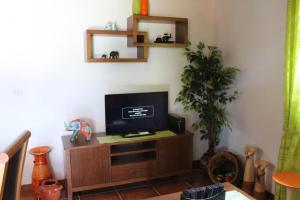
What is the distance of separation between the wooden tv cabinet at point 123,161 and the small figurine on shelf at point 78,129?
0.24ft

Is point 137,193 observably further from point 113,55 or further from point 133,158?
point 113,55

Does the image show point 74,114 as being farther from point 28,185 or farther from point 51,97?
point 28,185

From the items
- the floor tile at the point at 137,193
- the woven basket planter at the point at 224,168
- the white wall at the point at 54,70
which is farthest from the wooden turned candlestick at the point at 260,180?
the white wall at the point at 54,70

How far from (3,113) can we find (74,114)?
2.33 feet

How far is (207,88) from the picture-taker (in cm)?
320

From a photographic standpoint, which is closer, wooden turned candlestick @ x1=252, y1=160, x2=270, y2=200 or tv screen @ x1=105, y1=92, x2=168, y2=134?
wooden turned candlestick @ x1=252, y1=160, x2=270, y2=200

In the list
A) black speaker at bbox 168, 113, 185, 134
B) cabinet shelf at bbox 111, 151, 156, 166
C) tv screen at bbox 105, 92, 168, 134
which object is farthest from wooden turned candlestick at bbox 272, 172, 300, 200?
tv screen at bbox 105, 92, 168, 134

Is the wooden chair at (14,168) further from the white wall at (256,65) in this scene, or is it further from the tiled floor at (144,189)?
the white wall at (256,65)

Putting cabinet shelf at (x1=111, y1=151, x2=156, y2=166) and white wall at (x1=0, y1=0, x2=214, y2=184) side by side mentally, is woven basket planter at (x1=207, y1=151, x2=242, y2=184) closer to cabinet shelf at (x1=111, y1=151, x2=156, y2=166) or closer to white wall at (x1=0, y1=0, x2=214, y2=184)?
cabinet shelf at (x1=111, y1=151, x2=156, y2=166)

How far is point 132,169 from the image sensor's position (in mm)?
3045

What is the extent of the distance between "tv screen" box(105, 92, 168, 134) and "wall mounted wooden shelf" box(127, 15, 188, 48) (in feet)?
1.88

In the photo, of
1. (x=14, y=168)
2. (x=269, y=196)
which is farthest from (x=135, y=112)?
(x=14, y=168)

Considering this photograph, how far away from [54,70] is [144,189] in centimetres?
164

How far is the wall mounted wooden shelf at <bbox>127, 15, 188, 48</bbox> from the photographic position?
3.09m
